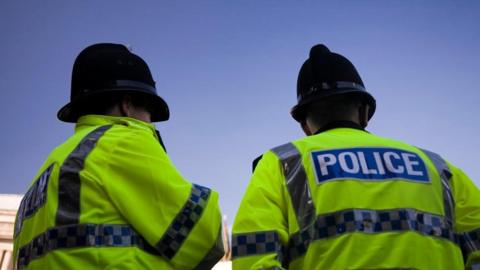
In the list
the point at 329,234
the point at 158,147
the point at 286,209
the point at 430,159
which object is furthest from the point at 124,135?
the point at 430,159

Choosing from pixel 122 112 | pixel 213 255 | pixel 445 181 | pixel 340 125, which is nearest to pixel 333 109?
pixel 340 125

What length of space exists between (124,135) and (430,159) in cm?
Result: 147

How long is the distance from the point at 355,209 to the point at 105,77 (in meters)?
1.47

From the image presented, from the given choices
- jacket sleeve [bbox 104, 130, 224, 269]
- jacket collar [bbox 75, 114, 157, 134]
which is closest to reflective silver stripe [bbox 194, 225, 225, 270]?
jacket sleeve [bbox 104, 130, 224, 269]

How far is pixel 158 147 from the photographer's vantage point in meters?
1.87

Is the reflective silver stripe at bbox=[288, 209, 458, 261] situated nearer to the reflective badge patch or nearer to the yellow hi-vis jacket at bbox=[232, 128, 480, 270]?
the yellow hi-vis jacket at bbox=[232, 128, 480, 270]

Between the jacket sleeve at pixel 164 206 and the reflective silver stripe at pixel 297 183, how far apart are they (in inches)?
14.0

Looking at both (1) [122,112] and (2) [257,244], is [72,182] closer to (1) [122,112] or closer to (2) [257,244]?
(1) [122,112]

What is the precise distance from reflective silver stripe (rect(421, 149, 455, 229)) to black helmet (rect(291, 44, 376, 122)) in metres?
0.53

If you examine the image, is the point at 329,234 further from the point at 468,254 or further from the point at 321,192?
the point at 468,254

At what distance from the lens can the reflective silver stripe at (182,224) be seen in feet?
5.40

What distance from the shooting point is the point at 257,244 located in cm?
165

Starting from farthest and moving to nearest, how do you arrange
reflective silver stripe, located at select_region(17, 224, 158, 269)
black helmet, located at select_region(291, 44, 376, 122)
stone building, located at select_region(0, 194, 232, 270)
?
stone building, located at select_region(0, 194, 232, 270) < black helmet, located at select_region(291, 44, 376, 122) < reflective silver stripe, located at select_region(17, 224, 158, 269)

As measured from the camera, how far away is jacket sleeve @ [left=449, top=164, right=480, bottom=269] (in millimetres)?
1778
